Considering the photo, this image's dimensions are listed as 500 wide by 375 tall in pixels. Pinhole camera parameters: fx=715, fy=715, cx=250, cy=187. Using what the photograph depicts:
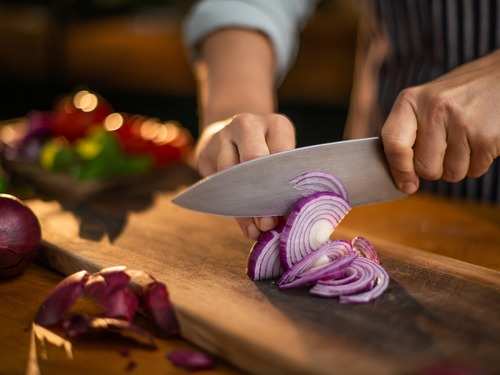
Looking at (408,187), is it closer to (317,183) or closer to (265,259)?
(317,183)

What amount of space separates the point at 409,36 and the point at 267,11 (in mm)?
418

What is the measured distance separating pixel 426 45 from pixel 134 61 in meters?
2.84

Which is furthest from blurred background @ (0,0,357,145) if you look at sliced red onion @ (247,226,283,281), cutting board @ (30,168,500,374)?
sliced red onion @ (247,226,283,281)

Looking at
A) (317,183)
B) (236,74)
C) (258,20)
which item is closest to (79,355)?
(317,183)

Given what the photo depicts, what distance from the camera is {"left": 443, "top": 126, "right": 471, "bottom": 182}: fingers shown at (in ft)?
4.51

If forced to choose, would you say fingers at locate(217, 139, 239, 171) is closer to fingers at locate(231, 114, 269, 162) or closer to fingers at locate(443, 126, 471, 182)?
fingers at locate(231, 114, 269, 162)

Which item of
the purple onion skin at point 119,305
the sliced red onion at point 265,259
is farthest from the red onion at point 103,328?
the sliced red onion at point 265,259

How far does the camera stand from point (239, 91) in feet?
6.14

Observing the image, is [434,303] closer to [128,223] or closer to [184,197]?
[184,197]

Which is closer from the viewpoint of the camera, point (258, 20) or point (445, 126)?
point (445, 126)

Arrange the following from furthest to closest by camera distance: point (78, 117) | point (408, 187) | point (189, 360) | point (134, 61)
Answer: point (134, 61)
point (78, 117)
point (408, 187)
point (189, 360)

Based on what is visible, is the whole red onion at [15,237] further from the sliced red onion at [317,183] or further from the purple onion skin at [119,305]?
the sliced red onion at [317,183]

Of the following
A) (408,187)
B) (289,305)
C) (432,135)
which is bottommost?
(289,305)

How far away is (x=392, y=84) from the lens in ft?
7.02
